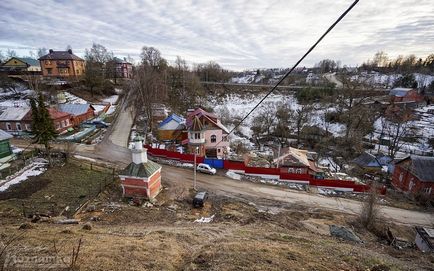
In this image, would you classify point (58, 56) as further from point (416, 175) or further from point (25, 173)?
point (416, 175)

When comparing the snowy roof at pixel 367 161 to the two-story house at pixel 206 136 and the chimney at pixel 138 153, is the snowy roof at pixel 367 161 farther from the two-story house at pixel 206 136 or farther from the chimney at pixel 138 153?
the chimney at pixel 138 153

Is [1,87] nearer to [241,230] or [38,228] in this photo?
[38,228]

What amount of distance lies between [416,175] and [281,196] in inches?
680

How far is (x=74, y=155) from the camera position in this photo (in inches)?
1088

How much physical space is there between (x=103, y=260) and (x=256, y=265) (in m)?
5.27

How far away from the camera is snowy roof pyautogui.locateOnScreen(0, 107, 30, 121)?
33.7 m

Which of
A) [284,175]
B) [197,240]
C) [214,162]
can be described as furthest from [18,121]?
[284,175]

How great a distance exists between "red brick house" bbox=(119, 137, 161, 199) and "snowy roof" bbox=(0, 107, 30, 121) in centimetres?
2564

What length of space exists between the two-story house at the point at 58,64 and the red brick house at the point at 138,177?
6055cm

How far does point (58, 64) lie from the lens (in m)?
64.9

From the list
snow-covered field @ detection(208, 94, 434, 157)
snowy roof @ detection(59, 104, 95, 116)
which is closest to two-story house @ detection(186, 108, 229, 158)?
snow-covered field @ detection(208, 94, 434, 157)

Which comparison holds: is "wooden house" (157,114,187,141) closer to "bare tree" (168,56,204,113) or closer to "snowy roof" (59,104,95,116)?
"snowy roof" (59,104,95,116)

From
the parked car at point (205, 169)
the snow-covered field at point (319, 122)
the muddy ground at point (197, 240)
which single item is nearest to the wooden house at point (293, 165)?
the parked car at point (205, 169)

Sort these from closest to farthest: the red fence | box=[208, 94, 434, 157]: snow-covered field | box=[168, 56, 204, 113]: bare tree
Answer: the red fence → box=[208, 94, 434, 157]: snow-covered field → box=[168, 56, 204, 113]: bare tree
